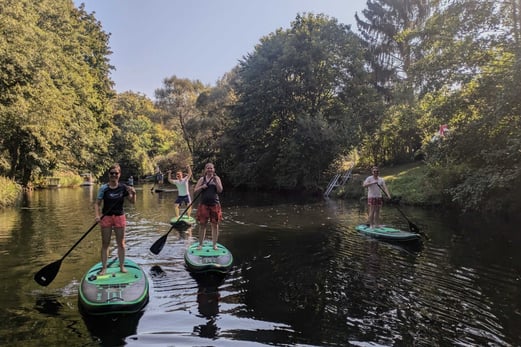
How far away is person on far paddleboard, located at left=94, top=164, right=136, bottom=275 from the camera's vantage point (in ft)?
23.4

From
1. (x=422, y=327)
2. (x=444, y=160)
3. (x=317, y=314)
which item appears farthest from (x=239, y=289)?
(x=444, y=160)

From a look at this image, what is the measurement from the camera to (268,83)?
32750 millimetres

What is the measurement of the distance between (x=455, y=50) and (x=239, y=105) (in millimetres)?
21587

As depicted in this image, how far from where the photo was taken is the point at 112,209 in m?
7.20

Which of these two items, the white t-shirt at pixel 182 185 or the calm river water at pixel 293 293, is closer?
the calm river water at pixel 293 293

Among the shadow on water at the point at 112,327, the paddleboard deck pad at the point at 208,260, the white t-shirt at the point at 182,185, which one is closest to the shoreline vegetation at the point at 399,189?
the white t-shirt at the point at 182,185

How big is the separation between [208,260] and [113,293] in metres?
2.48

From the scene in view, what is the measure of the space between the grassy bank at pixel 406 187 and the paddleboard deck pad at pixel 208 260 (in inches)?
595

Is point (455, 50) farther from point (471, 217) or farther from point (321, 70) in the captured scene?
point (321, 70)

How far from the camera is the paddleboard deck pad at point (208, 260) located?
27.6 feet

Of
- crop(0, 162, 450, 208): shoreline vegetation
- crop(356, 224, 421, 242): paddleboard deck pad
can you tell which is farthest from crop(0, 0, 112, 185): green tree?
crop(356, 224, 421, 242): paddleboard deck pad

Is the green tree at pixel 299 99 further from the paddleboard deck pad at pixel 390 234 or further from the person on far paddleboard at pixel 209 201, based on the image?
the person on far paddleboard at pixel 209 201

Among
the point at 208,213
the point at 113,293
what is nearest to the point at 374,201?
the point at 208,213

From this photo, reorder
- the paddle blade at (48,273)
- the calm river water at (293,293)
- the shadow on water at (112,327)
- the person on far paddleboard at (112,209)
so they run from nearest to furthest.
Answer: the shadow on water at (112,327)
the calm river water at (293,293)
the person on far paddleboard at (112,209)
the paddle blade at (48,273)
